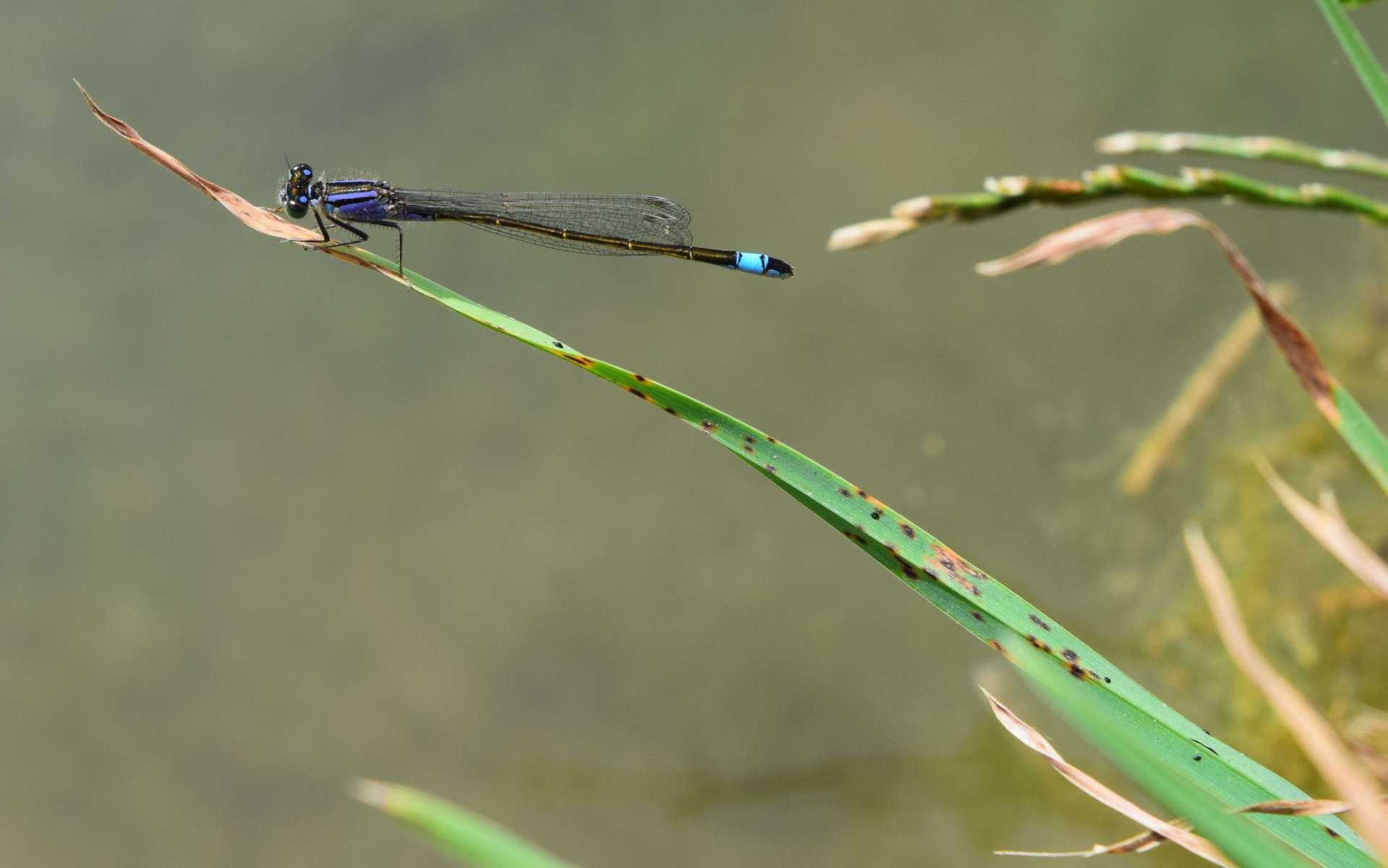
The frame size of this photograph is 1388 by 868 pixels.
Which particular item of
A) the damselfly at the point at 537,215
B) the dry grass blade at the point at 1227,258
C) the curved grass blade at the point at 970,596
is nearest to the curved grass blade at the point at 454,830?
the curved grass blade at the point at 970,596

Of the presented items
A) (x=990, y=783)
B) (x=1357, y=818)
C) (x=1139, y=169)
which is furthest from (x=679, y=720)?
(x=1357, y=818)

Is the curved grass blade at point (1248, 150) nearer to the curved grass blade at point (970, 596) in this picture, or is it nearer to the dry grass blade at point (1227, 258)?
the dry grass blade at point (1227, 258)

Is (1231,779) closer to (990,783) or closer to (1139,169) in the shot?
(1139,169)

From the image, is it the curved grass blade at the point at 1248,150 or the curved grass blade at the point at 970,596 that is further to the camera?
the curved grass blade at the point at 1248,150

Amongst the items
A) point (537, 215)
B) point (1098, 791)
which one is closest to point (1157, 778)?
point (1098, 791)

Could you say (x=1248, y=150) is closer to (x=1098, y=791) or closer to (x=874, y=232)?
(x=874, y=232)

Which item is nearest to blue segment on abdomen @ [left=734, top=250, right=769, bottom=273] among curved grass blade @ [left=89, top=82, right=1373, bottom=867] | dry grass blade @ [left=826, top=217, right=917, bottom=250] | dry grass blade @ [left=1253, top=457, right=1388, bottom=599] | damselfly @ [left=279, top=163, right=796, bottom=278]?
damselfly @ [left=279, top=163, right=796, bottom=278]
